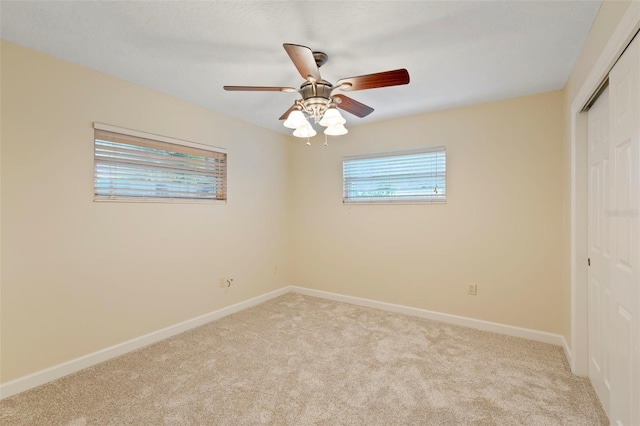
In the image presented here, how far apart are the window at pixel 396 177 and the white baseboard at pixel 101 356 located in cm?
210

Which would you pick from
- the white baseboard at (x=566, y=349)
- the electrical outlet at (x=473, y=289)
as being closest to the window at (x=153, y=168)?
the electrical outlet at (x=473, y=289)

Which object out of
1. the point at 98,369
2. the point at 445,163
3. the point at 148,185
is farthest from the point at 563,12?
the point at 98,369

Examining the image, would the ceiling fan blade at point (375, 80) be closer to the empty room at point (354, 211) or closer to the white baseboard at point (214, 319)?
the empty room at point (354, 211)

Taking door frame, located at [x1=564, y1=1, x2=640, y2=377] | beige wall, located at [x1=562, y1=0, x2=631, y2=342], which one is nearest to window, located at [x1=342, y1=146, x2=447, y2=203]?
beige wall, located at [x1=562, y1=0, x2=631, y2=342]

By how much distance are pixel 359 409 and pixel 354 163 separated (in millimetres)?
2806

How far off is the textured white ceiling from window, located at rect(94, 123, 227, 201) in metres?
0.53

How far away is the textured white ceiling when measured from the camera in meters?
1.66

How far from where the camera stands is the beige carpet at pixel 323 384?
5.92 feet

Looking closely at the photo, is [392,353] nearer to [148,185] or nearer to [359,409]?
[359,409]

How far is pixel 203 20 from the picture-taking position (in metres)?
1.76

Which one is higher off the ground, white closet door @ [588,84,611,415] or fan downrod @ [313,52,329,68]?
fan downrod @ [313,52,329,68]

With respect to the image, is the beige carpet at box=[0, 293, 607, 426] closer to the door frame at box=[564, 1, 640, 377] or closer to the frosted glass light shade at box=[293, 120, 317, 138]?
the door frame at box=[564, 1, 640, 377]

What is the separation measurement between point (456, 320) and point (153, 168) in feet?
11.4

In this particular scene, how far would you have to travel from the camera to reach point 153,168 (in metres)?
2.85
